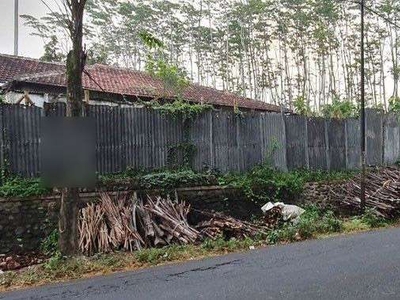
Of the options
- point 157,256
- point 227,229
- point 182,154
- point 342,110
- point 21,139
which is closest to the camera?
point 157,256

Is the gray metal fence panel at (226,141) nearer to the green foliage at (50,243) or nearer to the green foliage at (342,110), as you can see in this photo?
the green foliage at (50,243)

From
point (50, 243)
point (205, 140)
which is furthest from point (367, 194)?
point (50, 243)

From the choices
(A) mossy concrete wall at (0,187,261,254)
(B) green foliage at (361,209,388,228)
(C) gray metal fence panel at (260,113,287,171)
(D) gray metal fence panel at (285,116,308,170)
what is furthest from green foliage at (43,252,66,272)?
(D) gray metal fence panel at (285,116,308,170)

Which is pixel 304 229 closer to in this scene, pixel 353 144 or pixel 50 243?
pixel 50 243

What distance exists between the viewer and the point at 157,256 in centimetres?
700

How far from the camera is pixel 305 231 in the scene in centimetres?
867

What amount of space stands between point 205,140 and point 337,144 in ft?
17.5

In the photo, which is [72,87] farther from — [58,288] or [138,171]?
[138,171]

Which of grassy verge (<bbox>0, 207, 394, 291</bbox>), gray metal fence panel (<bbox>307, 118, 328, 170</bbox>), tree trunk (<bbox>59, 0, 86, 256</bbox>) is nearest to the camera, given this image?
grassy verge (<bbox>0, 207, 394, 291</bbox>)

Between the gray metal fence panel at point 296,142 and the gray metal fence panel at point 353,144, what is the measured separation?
2101mm

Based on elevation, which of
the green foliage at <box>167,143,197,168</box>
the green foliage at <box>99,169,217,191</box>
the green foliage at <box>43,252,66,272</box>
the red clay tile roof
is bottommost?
the green foliage at <box>43,252,66,272</box>

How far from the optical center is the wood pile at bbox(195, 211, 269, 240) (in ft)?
28.7

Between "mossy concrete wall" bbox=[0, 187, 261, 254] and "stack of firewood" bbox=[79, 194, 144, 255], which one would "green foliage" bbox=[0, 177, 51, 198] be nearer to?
"mossy concrete wall" bbox=[0, 187, 261, 254]

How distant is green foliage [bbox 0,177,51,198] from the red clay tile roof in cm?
664
